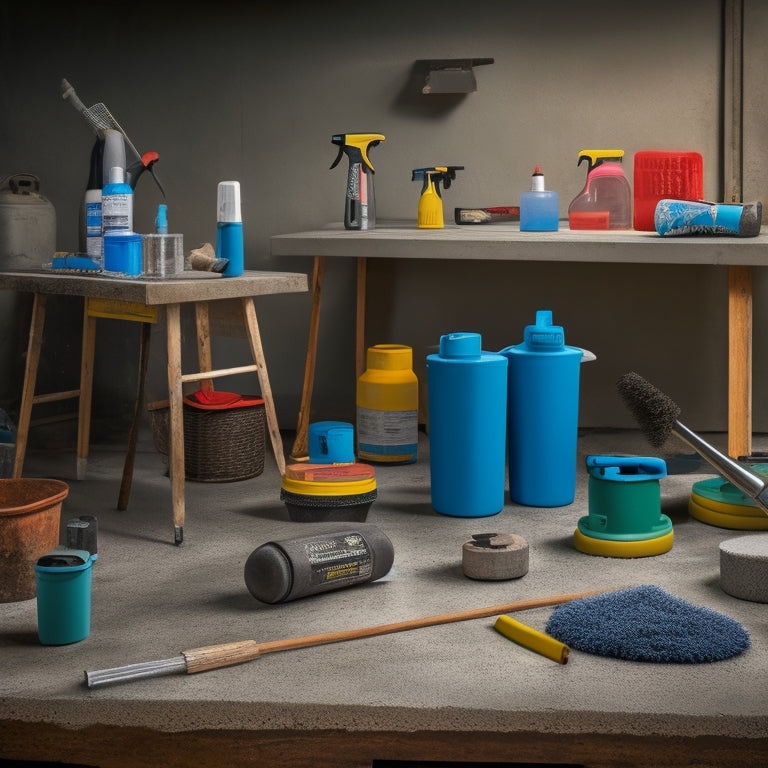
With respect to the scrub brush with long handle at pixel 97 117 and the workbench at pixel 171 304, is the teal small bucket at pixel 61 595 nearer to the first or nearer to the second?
the workbench at pixel 171 304

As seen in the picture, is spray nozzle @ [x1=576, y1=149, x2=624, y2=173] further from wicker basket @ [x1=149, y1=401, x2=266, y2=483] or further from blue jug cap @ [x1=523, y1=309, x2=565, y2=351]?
wicker basket @ [x1=149, y1=401, x2=266, y2=483]

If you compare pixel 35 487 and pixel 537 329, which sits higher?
pixel 537 329

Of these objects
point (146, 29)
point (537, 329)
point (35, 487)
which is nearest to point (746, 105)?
point (537, 329)

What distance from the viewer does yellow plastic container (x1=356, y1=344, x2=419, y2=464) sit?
141 inches

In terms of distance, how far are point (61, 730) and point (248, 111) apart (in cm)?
286

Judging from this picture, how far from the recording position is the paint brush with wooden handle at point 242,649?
1871 millimetres

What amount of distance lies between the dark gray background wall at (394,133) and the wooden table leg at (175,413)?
1.50 m

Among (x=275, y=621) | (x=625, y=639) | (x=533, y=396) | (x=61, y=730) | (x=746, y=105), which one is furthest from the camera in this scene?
(x=746, y=105)

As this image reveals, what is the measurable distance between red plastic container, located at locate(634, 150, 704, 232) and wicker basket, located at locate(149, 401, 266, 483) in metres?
1.49

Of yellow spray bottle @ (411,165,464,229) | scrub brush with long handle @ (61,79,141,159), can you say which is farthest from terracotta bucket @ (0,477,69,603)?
yellow spray bottle @ (411,165,464,229)

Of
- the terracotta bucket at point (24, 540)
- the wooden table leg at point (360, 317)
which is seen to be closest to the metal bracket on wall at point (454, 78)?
the wooden table leg at point (360, 317)

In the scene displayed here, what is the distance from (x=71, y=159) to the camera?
4.21 meters

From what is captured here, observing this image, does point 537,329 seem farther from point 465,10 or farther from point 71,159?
point 71,159

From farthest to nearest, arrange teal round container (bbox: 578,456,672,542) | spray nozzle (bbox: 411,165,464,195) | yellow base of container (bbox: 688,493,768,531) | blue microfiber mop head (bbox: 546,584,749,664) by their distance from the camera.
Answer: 1. spray nozzle (bbox: 411,165,464,195)
2. yellow base of container (bbox: 688,493,768,531)
3. teal round container (bbox: 578,456,672,542)
4. blue microfiber mop head (bbox: 546,584,749,664)
